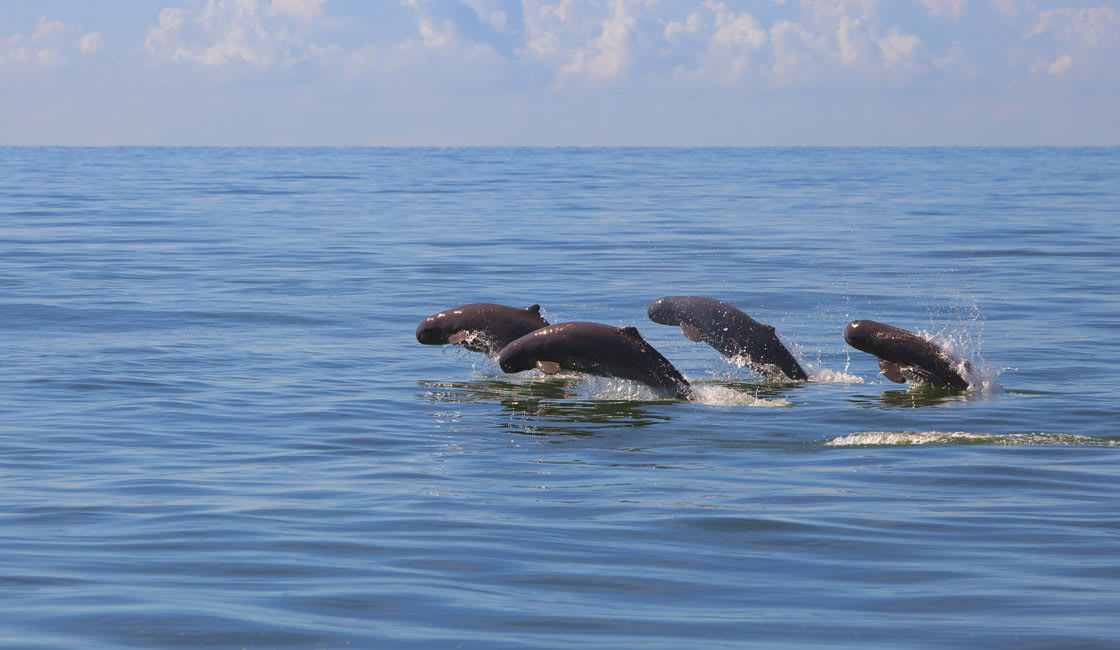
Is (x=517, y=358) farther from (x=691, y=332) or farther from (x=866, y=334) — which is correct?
(x=866, y=334)

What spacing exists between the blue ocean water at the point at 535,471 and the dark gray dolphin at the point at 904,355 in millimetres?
310

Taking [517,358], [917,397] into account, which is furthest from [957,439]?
[517,358]

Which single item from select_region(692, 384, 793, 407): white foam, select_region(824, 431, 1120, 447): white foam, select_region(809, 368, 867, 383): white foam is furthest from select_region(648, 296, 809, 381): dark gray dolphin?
select_region(824, 431, 1120, 447): white foam

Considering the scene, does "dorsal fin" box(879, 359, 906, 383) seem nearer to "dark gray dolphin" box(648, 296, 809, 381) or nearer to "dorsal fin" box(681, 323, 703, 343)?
"dark gray dolphin" box(648, 296, 809, 381)

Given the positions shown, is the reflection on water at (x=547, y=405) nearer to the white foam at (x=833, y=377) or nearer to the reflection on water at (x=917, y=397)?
the reflection on water at (x=917, y=397)

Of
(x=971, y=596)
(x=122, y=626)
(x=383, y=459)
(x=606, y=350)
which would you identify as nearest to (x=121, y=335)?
(x=606, y=350)

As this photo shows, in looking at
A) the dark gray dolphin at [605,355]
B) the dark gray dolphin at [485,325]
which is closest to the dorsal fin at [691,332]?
the dark gray dolphin at [605,355]

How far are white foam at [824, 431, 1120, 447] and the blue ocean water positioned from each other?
0.20 feet

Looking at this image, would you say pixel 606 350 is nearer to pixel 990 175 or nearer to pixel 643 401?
pixel 643 401

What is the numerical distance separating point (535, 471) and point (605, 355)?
15.8 feet

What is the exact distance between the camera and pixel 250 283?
1209 inches

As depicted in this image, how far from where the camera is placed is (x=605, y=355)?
1745 centimetres

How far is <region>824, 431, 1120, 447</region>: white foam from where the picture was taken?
14141mm

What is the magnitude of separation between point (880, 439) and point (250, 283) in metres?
19.3
